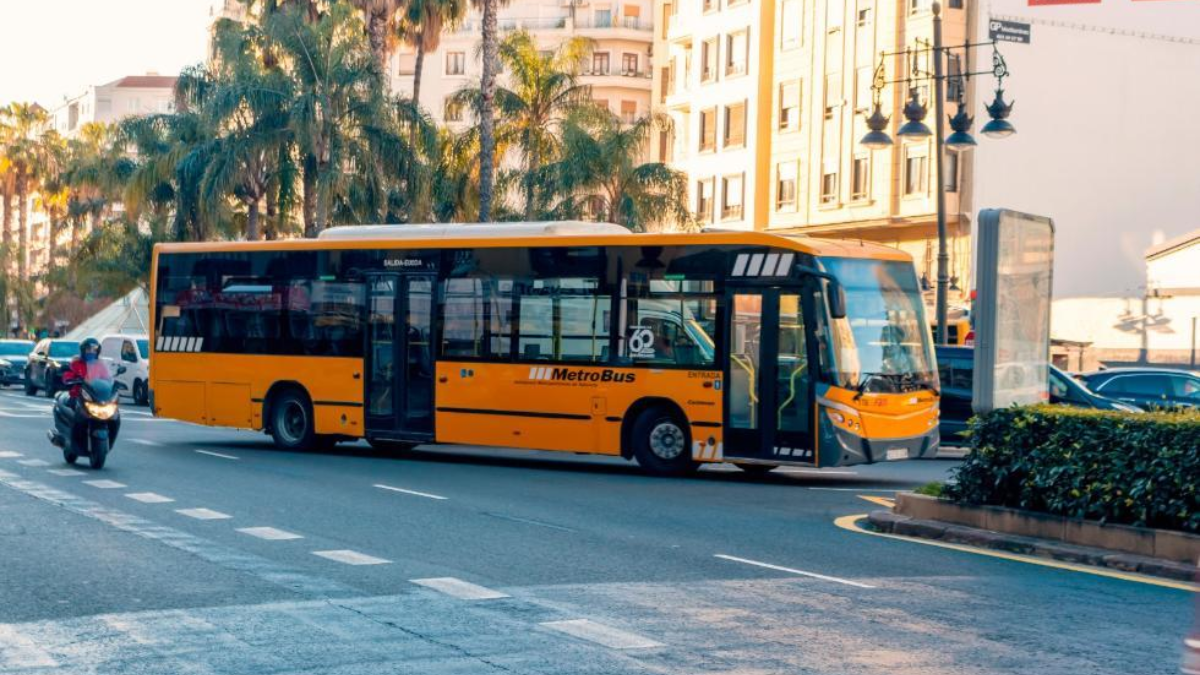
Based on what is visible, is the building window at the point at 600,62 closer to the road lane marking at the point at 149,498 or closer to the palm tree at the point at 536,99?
the palm tree at the point at 536,99

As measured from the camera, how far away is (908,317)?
66.4 ft

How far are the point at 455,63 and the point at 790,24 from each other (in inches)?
1448

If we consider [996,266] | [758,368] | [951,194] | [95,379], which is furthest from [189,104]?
[996,266]

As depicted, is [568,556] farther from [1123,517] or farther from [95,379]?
[95,379]

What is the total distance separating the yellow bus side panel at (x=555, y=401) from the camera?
67.0ft

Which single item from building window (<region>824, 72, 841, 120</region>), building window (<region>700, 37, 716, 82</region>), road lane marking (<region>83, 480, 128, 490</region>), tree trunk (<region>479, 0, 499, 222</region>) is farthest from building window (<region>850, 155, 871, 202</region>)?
road lane marking (<region>83, 480, 128, 490</region>)

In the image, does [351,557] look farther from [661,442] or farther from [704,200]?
[704,200]

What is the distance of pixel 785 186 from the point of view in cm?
5719

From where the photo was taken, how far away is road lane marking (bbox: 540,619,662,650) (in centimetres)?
871

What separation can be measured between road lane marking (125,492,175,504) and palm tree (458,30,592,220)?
27.6m

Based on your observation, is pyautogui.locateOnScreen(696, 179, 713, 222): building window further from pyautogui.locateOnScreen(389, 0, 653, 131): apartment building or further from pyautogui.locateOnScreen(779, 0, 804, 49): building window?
pyautogui.locateOnScreen(389, 0, 653, 131): apartment building

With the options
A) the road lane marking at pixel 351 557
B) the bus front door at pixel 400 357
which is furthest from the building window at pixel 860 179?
the road lane marking at pixel 351 557

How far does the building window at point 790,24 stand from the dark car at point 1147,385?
2985 cm

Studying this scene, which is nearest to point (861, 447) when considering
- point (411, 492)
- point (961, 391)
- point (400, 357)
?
point (411, 492)
